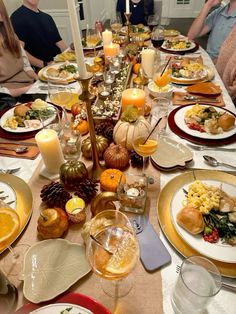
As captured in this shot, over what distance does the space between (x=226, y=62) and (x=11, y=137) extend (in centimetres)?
163

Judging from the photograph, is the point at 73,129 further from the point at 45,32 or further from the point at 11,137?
the point at 45,32

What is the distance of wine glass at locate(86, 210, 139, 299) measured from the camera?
1.88 feet

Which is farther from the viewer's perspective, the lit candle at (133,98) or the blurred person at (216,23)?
the blurred person at (216,23)

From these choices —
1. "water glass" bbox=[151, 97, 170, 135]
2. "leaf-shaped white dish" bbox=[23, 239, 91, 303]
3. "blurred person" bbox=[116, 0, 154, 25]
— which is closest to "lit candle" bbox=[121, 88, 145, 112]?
"water glass" bbox=[151, 97, 170, 135]

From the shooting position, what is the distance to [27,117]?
1.23 metres

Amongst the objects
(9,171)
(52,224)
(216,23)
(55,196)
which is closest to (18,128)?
(9,171)

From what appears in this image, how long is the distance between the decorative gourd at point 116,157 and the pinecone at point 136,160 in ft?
0.09

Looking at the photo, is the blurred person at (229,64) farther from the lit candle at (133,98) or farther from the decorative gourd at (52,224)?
the decorative gourd at (52,224)

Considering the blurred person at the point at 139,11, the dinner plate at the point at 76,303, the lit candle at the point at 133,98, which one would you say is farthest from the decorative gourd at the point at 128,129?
the blurred person at the point at 139,11

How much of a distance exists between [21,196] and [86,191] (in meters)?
0.23

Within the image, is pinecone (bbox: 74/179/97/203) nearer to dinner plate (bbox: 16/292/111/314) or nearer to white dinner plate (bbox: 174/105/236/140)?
dinner plate (bbox: 16/292/111/314)

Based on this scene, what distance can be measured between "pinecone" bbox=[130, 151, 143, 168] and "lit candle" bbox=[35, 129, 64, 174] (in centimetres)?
28

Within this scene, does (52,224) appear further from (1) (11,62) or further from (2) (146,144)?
(1) (11,62)

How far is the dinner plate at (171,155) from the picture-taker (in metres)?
0.95
